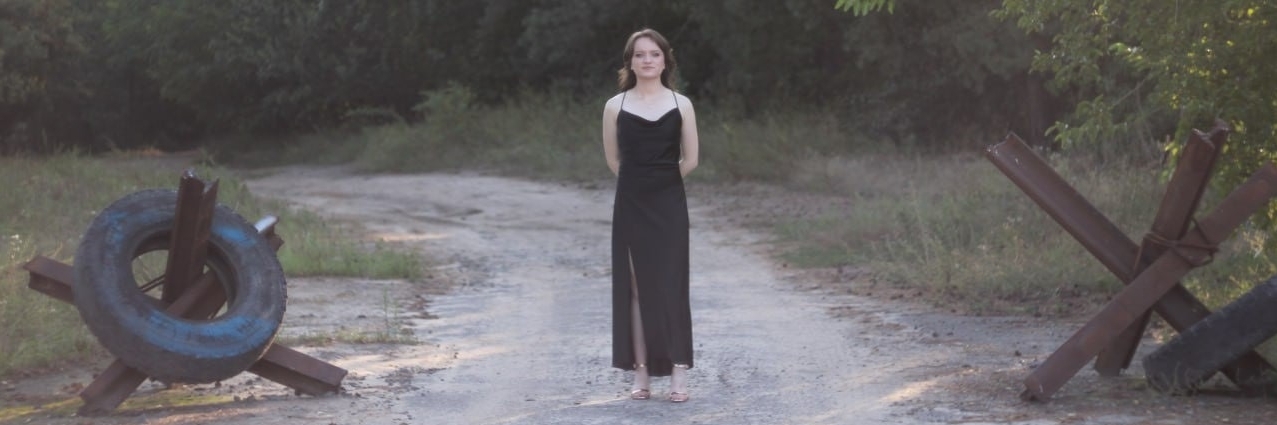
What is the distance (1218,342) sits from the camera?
6.34 m

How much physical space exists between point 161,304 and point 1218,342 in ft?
14.0

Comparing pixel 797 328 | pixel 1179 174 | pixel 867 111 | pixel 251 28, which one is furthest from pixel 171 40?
pixel 1179 174

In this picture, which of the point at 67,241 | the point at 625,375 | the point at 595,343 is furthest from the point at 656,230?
the point at 67,241

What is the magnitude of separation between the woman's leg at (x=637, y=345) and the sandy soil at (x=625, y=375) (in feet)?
0.30

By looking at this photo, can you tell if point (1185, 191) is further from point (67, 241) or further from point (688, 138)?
point (67, 241)

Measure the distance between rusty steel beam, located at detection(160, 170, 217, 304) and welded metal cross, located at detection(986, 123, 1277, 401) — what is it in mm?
3251

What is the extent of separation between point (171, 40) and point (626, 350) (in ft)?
115

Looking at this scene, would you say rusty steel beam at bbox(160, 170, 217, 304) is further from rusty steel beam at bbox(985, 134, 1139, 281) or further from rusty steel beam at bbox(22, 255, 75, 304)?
rusty steel beam at bbox(985, 134, 1139, 281)

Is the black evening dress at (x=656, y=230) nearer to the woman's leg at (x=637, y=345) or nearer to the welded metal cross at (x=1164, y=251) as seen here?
the woman's leg at (x=637, y=345)

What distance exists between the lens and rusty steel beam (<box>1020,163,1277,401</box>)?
648 centimetres

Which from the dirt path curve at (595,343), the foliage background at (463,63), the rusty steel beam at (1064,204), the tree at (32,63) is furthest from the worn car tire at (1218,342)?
the tree at (32,63)

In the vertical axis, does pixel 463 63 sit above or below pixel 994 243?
above

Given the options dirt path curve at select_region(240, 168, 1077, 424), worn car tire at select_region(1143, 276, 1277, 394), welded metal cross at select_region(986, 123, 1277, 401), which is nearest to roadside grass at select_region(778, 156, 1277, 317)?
dirt path curve at select_region(240, 168, 1077, 424)

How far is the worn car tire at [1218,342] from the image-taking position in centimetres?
625
